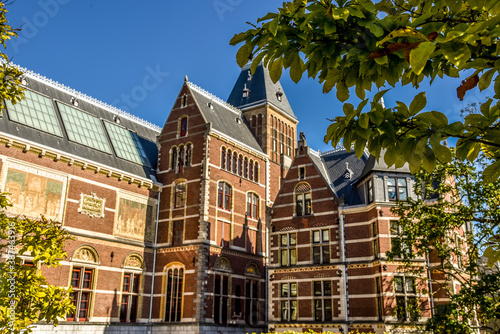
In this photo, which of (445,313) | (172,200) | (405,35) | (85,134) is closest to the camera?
(405,35)

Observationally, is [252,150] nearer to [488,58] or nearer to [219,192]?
[219,192]

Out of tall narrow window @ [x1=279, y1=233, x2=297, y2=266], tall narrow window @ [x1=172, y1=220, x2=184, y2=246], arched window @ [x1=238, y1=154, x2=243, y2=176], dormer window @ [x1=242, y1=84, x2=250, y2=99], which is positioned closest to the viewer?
tall narrow window @ [x1=279, y1=233, x2=297, y2=266]

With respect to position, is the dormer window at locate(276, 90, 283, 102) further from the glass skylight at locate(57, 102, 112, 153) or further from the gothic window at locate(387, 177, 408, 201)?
the gothic window at locate(387, 177, 408, 201)

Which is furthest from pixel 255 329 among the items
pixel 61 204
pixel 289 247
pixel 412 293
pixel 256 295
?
pixel 61 204

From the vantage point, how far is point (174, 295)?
31938mm

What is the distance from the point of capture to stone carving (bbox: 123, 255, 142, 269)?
3136cm

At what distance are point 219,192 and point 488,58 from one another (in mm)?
30979

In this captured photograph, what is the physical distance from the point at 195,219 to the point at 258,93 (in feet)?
54.2

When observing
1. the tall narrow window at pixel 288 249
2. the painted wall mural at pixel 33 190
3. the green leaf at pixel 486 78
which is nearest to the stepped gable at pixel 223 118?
the tall narrow window at pixel 288 249

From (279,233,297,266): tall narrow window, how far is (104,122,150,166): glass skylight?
41.9 feet

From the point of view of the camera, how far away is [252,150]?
3803 centimetres

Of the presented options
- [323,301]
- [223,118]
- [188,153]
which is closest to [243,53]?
[323,301]

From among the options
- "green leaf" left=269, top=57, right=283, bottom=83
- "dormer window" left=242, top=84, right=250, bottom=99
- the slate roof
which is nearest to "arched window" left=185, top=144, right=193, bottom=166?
the slate roof

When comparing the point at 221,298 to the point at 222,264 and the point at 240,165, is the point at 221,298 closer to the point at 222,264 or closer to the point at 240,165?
the point at 222,264
